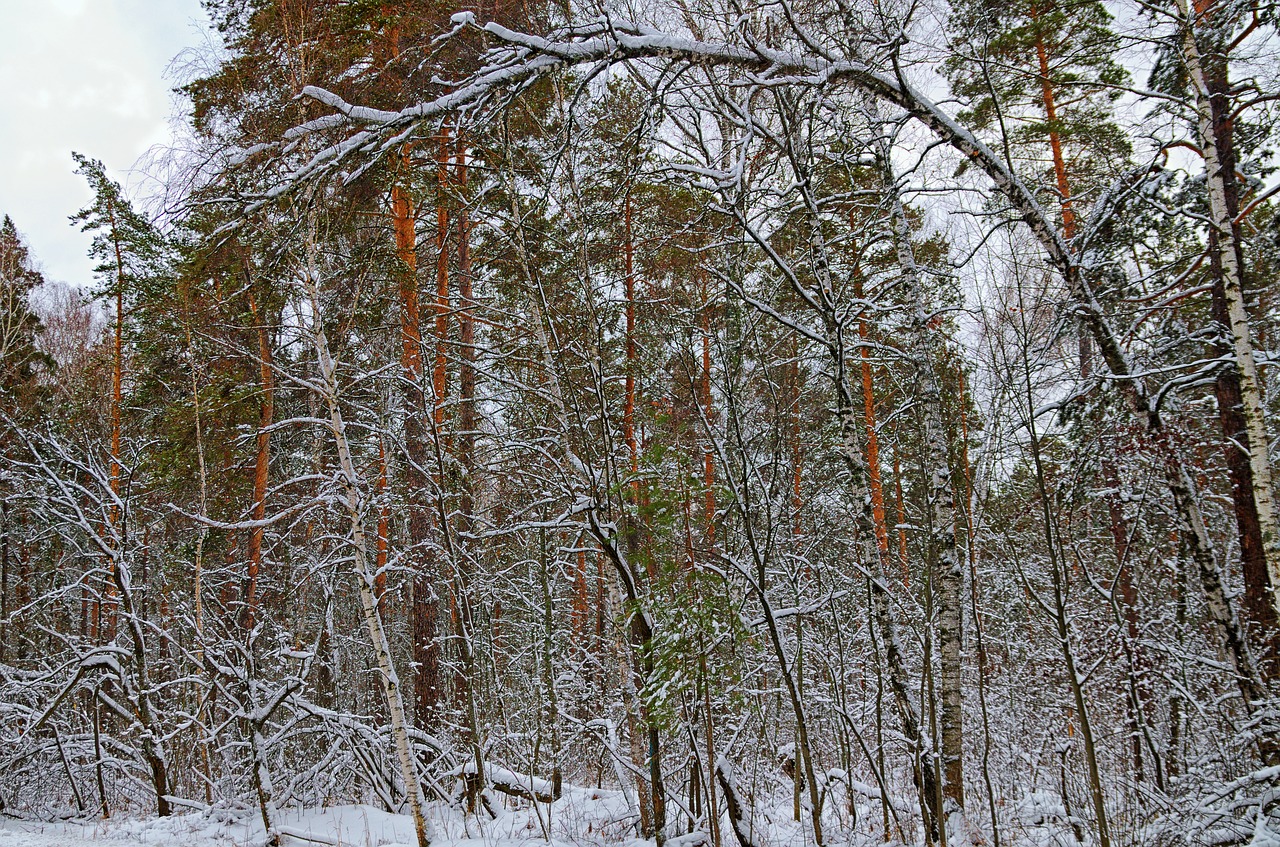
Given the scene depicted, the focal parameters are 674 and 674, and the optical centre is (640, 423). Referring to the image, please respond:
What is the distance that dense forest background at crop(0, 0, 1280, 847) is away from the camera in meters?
4.13

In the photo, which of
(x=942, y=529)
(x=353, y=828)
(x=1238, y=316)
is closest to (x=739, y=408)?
(x=942, y=529)

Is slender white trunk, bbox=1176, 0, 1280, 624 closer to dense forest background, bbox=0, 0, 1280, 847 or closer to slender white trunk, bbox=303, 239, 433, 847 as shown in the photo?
dense forest background, bbox=0, 0, 1280, 847

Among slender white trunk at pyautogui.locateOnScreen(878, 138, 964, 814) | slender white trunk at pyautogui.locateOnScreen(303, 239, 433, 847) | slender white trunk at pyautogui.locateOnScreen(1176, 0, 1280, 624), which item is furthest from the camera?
slender white trunk at pyautogui.locateOnScreen(303, 239, 433, 847)

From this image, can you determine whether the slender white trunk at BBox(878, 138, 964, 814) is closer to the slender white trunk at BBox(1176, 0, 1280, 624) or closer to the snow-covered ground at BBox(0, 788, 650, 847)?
the slender white trunk at BBox(1176, 0, 1280, 624)

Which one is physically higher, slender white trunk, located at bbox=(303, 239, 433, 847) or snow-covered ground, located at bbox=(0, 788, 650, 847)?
slender white trunk, located at bbox=(303, 239, 433, 847)

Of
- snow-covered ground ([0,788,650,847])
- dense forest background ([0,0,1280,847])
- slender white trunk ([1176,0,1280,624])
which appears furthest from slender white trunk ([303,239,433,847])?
slender white trunk ([1176,0,1280,624])

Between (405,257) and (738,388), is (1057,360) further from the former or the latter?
(405,257)

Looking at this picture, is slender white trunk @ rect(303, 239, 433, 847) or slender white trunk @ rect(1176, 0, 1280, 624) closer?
slender white trunk @ rect(1176, 0, 1280, 624)

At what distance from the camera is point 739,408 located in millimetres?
5707

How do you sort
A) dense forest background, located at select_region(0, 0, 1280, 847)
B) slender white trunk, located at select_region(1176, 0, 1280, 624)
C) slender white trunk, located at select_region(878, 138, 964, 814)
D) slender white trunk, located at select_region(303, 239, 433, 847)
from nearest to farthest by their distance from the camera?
dense forest background, located at select_region(0, 0, 1280, 847), slender white trunk, located at select_region(1176, 0, 1280, 624), slender white trunk, located at select_region(878, 138, 964, 814), slender white trunk, located at select_region(303, 239, 433, 847)

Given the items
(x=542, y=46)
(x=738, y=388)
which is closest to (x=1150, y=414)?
(x=738, y=388)

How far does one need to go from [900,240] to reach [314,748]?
37.5ft

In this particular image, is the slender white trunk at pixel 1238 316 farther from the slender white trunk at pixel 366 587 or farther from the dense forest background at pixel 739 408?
the slender white trunk at pixel 366 587

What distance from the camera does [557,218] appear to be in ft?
20.8
